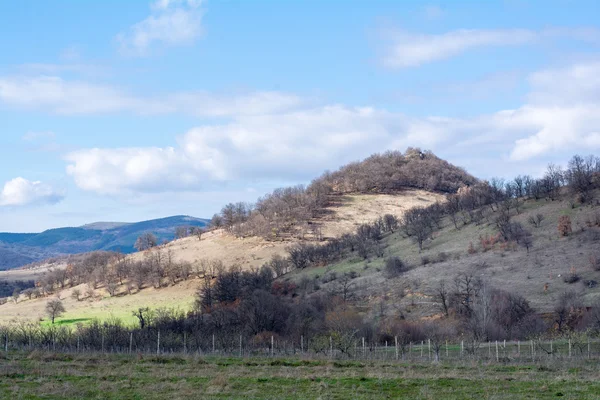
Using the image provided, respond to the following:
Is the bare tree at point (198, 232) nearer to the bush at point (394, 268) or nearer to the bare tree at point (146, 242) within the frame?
the bare tree at point (146, 242)

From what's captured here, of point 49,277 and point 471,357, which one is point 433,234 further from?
point 49,277

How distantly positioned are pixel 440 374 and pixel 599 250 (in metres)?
56.1

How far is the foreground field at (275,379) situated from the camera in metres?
21.8

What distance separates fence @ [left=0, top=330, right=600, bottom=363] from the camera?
42.4 metres

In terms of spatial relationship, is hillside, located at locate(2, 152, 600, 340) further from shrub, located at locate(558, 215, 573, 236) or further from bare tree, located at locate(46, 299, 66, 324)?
bare tree, located at locate(46, 299, 66, 324)

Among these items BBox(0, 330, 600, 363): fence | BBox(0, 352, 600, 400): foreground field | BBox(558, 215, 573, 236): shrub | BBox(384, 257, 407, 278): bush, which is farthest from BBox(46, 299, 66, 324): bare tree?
BBox(558, 215, 573, 236): shrub

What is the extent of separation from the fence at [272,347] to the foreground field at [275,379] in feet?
24.2

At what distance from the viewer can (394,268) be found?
293 feet

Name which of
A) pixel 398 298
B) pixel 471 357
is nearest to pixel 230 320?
pixel 398 298

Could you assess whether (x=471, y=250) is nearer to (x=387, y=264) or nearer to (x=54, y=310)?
(x=387, y=264)

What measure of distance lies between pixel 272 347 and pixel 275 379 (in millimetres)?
17961

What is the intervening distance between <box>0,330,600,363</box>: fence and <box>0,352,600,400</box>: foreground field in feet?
24.2

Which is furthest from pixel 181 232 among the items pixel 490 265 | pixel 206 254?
pixel 490 265

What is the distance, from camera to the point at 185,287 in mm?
112375
